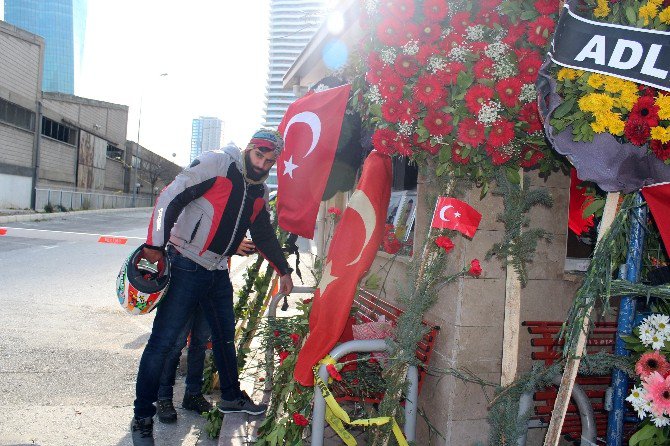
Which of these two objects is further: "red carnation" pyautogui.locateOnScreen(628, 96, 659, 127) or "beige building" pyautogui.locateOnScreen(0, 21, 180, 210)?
"beige building" pyautogui.locateOnScreen(0, 21, 180, 210)

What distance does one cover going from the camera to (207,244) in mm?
3834

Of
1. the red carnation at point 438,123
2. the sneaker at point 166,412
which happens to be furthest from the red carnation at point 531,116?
the sneaker at point 166,412

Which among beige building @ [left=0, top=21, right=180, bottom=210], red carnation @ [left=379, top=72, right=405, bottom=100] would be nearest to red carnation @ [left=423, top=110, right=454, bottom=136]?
red carnation @ [left=379, top=72, right=405, bottom=100]

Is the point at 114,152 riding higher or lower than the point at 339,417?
higher

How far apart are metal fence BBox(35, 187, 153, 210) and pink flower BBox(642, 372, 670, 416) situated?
36467 mm

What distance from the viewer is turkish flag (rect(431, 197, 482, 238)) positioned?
2.82 meters

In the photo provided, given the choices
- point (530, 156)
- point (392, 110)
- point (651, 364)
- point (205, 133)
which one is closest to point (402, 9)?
point (392, 110)

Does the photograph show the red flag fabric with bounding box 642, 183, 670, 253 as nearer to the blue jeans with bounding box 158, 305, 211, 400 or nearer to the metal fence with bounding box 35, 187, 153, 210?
the blue jeans with bounding box 158, 305, 211, 400

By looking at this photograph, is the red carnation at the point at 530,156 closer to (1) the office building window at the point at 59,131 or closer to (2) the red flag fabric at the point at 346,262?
(2) the red flag fabric at the point at 346,262

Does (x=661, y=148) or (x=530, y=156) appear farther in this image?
(x=530, y=156)

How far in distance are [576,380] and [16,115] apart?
35715mm

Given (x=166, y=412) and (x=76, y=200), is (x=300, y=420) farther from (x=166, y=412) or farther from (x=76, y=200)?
(x=76, y=200)

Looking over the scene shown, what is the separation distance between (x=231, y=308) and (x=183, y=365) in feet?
5.95

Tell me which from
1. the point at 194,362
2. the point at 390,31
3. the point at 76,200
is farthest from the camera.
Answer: the point at 76,200
